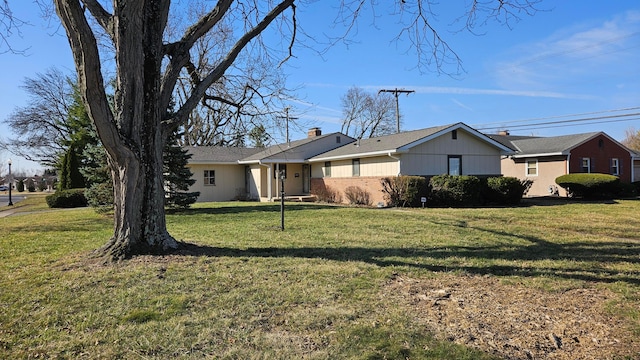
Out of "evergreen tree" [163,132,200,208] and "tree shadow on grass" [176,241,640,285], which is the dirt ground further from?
"evergreen tree" [163,132,200,208]

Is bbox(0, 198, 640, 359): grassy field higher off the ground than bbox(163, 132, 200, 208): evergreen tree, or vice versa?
bbox(163, 132, 200, 208): evergreen tree

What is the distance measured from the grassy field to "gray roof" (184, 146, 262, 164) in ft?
49.0

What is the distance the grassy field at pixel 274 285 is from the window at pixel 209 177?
15.2m

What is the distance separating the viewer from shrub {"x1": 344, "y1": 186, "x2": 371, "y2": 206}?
19.2 metres

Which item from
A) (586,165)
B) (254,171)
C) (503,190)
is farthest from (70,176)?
(586,165)

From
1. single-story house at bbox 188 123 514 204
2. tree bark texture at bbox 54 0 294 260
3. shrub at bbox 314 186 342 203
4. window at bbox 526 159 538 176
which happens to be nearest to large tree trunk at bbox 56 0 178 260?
tree bark texture at bbox 54 0 294 260

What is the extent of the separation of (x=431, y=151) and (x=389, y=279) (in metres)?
14.4

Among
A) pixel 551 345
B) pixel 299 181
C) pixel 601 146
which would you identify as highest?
pixel 601 146

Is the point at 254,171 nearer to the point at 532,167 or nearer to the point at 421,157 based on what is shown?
the point at 421,157

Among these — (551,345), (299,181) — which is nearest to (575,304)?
(551,345)

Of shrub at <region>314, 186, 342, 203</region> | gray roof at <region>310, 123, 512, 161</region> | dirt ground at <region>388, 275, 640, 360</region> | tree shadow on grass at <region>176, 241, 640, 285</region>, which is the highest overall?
gray roof at <region>310, 123, 512, 161</region>

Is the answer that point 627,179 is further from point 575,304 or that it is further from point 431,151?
point 575,304

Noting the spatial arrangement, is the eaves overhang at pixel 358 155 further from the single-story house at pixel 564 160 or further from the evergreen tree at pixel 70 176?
the evergreen tree at pixel 70 176

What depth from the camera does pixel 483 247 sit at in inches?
306
